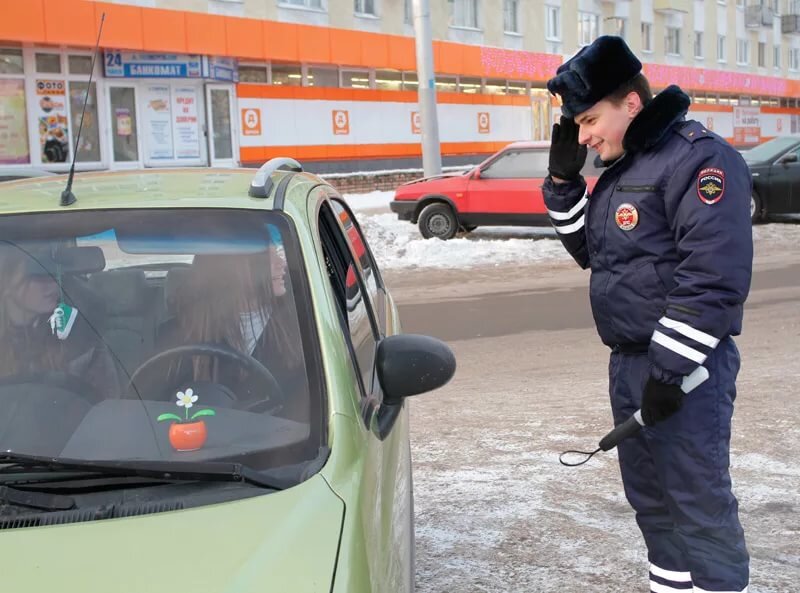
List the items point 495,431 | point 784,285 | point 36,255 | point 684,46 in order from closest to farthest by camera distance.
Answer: point 36,255
point 495,431
point 784,285
point 684,46

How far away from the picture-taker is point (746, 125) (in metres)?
47.8

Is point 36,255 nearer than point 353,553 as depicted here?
No

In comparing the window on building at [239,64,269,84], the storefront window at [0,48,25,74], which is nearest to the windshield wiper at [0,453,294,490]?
the storefront window at [0,48,25,74]

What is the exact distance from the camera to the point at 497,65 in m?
33.4

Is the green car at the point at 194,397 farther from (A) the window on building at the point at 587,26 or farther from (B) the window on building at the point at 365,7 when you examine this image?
(A) the window on building at the point at 587,26

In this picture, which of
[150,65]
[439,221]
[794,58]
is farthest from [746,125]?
[439,221]

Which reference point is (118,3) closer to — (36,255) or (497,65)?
(497,65)

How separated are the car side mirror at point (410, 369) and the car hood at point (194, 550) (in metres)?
0.57

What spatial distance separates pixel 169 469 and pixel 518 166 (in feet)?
46.5

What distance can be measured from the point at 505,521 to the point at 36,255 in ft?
7.68

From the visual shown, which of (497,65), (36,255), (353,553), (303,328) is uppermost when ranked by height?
(497,65)

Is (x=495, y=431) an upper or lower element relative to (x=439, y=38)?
lower

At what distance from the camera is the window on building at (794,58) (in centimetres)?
5622

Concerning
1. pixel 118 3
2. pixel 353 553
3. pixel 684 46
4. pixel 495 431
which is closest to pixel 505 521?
pixel 495 431
